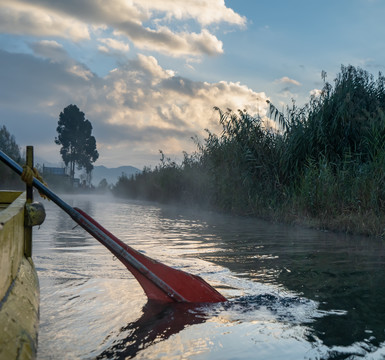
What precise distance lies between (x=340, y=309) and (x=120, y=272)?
2.20 metres

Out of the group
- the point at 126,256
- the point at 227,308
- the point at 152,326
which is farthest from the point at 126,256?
the point at 227,308

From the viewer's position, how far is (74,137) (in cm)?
5444

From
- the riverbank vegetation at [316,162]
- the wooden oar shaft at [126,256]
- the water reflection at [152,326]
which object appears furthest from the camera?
the riverbank vegetation at [316,162]

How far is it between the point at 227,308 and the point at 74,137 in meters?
53.4

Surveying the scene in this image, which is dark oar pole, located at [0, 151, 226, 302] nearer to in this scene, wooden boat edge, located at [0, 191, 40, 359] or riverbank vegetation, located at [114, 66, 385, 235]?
wooden boat edge, located at [0, 191, 40, 359]

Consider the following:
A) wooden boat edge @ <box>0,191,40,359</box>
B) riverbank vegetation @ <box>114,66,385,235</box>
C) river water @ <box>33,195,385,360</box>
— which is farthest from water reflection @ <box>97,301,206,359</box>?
riverbank vegetation @ <box>114,66,385,235</box>

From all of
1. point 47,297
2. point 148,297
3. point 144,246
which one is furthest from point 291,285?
point 144,246

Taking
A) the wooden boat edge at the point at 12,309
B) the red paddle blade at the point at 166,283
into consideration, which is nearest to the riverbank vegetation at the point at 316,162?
the red paddle blade at the point at 166,283

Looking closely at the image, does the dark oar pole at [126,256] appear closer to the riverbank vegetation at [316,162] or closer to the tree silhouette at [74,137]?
the riverbank vegetation at [316,162]

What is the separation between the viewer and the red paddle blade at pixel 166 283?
338 cm

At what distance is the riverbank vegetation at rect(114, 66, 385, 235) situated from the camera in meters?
8.34

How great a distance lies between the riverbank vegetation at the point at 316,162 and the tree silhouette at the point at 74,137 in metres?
43.5

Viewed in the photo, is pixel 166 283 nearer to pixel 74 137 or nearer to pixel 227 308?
pixel 227 308

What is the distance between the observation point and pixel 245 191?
12.1 m
